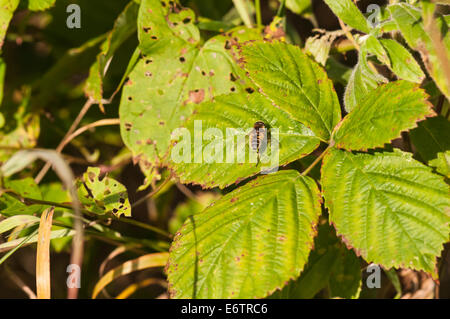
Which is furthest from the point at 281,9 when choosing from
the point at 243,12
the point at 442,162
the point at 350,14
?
the point at 442,162

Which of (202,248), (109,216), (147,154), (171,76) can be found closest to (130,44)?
(171,76)

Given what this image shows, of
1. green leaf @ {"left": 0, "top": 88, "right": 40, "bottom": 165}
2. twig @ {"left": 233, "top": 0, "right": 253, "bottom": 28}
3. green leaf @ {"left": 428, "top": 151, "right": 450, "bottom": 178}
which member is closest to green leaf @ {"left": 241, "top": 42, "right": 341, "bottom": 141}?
green leaf @ {"left": 428, "top": 151, "right": 450, "bottom": 178}

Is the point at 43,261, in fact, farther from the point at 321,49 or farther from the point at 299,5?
the point at 299,5

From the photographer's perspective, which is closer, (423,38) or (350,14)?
(423,38)

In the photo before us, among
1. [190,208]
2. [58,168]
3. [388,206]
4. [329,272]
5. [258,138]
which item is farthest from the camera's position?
[190,208]

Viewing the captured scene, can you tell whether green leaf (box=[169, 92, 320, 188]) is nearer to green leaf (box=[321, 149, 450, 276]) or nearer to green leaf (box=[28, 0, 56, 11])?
green leaf (box=[321, 149, 450, 276])
